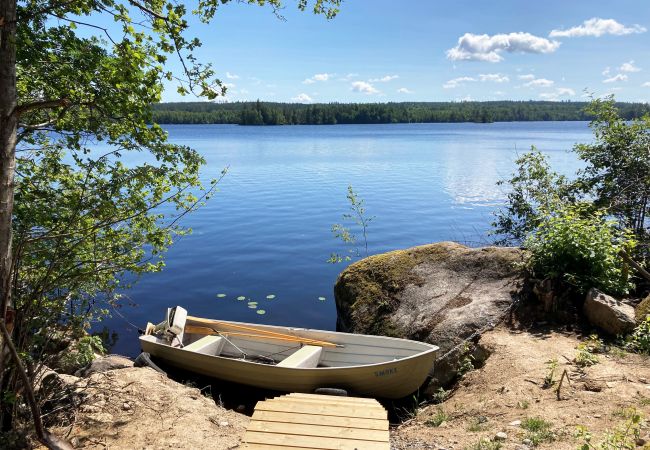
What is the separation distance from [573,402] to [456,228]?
55.8ft

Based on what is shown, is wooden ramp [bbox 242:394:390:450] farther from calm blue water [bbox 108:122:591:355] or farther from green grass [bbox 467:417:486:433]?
calm blue water [bbox 108:122:591:355]

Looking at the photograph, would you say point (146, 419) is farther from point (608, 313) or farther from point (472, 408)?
point (608, 313)

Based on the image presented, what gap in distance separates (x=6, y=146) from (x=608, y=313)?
828cm

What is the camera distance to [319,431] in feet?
16.5

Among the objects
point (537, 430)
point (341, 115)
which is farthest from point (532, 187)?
point (341, 115)

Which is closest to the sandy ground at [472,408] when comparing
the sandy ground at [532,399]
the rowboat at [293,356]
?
the sandy ground at [532,399]

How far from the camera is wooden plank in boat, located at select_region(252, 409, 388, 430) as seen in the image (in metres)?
5.19

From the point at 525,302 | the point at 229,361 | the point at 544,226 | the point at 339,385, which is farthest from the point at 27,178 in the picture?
the point at 544,226

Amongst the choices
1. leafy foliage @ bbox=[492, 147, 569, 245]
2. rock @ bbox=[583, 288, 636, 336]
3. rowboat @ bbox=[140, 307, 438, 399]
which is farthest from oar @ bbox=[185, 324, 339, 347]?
leafy foliage @ bbox=[492, 147, 569, 245]

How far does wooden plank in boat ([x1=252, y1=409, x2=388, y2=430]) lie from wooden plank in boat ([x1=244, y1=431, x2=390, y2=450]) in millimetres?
329

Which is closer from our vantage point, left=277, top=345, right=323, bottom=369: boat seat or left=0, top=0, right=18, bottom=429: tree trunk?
left=0, top=0, right=18, bottom=429: tree trunk

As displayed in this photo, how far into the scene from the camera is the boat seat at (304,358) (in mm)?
8281

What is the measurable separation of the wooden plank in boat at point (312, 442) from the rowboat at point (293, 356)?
9.58 ft

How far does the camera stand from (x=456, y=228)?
22.1 metres
